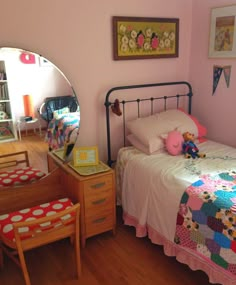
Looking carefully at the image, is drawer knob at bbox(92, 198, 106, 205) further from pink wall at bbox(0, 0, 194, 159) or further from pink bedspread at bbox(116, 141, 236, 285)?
pink wall at bbox(0, 0, 194, 159)

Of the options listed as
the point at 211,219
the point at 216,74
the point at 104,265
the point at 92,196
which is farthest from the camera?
the point at 216,74

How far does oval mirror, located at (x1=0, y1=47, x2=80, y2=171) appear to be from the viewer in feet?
7.55

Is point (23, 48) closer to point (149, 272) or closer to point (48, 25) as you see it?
point (48, 25)

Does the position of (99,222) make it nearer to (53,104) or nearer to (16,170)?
(16,170)

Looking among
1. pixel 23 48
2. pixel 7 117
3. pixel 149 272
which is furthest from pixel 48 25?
pixel 149 272

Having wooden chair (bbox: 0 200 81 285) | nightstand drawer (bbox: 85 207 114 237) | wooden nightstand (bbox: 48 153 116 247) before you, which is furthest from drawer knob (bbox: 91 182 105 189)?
wooden chair (bbox: 0 200 81 285)

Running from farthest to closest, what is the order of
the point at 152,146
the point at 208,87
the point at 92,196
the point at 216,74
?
1. the point at 208,87
2. the point at 216,74
3. the point at 152,146
4. the point at 92,196

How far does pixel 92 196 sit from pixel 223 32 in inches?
75.2

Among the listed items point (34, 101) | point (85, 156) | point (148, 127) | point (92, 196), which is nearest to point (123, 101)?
point (148, 127)

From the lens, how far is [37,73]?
238cm

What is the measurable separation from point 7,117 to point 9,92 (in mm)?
194

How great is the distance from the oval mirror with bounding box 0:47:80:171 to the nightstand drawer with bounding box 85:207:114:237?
654 mm

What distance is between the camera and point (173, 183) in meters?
2.20

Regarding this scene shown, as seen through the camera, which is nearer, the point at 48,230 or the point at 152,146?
the point at 48,230
